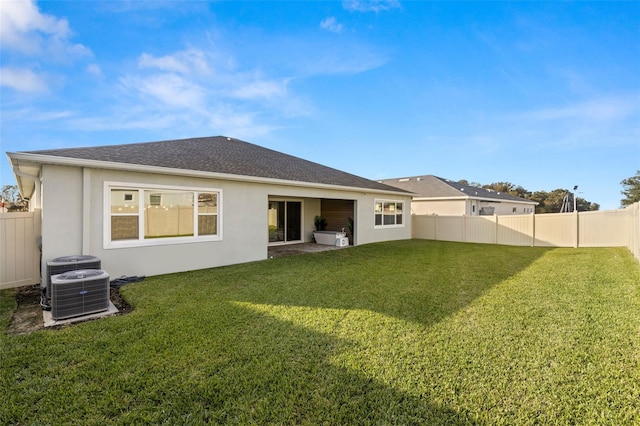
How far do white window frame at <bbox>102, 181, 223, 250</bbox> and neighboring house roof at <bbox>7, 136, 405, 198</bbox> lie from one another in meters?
0.48

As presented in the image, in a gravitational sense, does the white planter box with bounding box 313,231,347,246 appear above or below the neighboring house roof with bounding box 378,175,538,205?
below

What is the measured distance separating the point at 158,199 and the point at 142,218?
24.9 inches

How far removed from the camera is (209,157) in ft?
32.3

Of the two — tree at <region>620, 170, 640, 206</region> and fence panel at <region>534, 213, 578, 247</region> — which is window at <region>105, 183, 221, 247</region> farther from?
tree at <region>620, 170, 640, 206</region>

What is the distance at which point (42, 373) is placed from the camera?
10.2 feet

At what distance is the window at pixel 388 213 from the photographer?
14.9 meters

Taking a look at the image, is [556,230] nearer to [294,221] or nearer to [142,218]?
[294,221]

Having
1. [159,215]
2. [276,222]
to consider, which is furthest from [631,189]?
[159,215]

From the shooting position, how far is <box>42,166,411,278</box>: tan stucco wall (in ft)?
20.2

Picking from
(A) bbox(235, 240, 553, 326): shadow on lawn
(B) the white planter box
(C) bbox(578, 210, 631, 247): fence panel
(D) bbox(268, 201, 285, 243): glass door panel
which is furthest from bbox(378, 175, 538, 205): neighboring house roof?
(D) bbox(268, 201, 285, 243): glass door panel

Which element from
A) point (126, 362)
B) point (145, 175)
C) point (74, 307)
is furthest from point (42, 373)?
point (145, 175)

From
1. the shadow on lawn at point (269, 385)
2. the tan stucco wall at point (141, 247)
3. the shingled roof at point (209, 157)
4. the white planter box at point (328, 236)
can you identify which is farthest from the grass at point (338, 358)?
the white planter box at point (328, 236)

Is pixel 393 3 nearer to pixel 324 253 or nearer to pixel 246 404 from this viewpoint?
pixel 324 253

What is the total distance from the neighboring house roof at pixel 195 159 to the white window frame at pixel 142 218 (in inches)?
18.8
